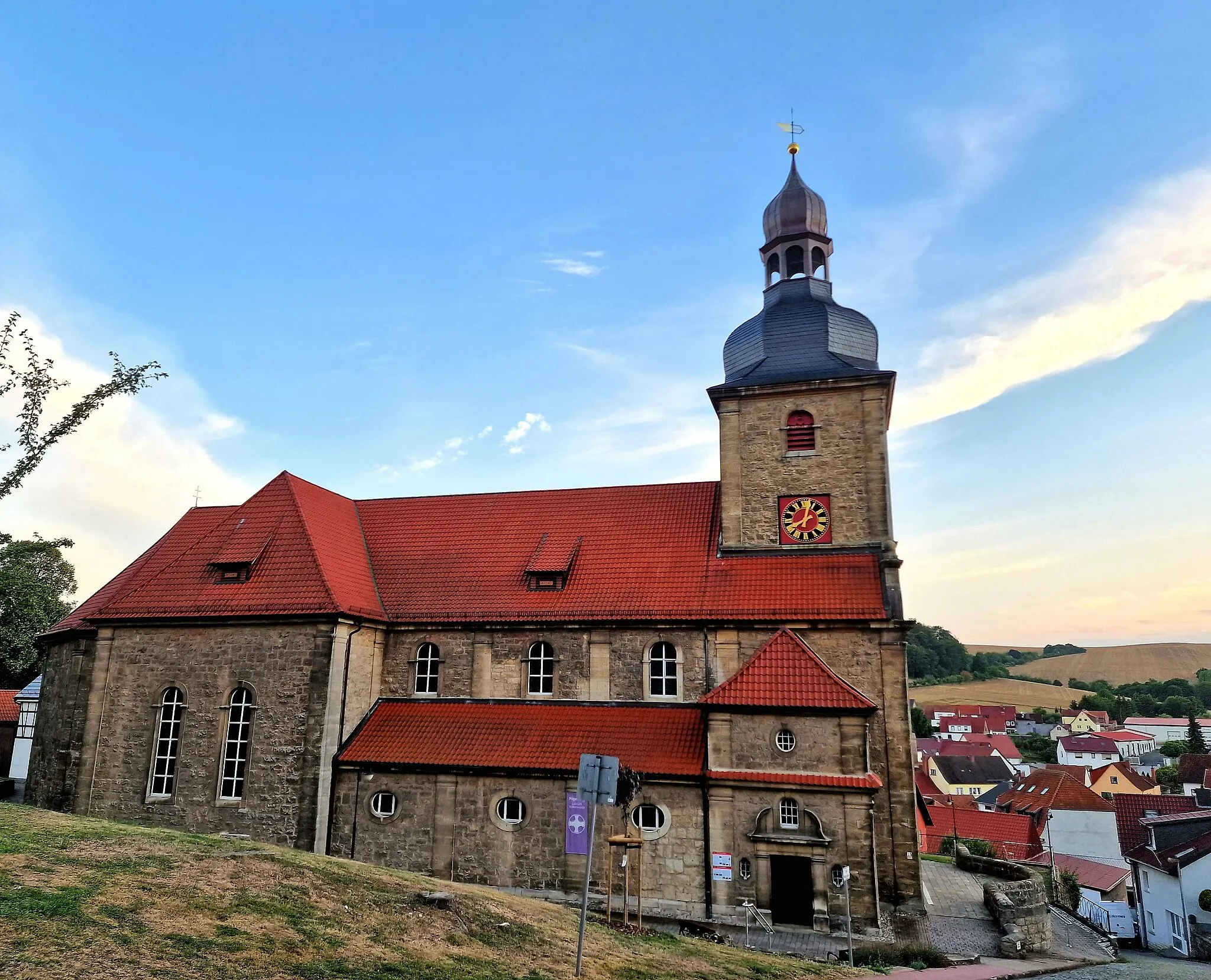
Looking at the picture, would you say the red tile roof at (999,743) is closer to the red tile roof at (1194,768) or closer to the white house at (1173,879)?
the red tile roof at (1194,768)

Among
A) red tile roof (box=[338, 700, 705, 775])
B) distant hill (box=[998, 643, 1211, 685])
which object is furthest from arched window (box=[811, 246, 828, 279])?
distant hill (box=[998, 643, 1211, 685])

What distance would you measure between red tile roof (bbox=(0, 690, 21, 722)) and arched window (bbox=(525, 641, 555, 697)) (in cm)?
3307

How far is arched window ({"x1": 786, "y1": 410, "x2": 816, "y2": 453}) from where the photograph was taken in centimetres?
2288

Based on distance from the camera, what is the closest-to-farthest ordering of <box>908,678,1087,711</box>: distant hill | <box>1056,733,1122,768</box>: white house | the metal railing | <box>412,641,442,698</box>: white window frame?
1. the metal railing
2. <box>412,641,442,698</box>: white window frame
3. <box>1056,733,1122,768</box>: white house
4. <box>908,678,1087,711</box>: distant hill

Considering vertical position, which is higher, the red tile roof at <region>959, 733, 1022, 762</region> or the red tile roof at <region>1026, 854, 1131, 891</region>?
the red tile roof at <region>959, 733, 1022, 762</region>

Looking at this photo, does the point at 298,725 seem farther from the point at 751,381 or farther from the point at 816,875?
the point at 751,381

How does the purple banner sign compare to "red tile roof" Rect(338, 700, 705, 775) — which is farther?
"red tile roof" Rect(338, 700, 705, 775)

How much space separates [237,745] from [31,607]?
27.3m

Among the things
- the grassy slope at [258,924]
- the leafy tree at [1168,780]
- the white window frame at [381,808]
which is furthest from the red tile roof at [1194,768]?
the grassy slope at [258,924]

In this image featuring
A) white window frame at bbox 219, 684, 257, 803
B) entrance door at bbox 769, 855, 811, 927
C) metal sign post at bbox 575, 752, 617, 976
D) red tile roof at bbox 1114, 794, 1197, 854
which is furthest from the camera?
red tile roof at bbox 1114, 794, 1197, 854

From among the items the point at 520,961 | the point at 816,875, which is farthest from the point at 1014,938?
the point at 520,961

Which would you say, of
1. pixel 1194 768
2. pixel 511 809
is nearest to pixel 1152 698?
pixel 1194 768

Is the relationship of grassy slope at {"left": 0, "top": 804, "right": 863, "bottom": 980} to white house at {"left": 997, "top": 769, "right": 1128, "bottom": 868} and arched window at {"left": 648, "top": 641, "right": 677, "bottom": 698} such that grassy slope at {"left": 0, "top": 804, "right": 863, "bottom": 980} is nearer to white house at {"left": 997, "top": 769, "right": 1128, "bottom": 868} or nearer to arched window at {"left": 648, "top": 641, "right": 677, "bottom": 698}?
arched window at {"left": 648, "top": 641, "right": 677, "bottom": 698}

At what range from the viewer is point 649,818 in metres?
18.6
